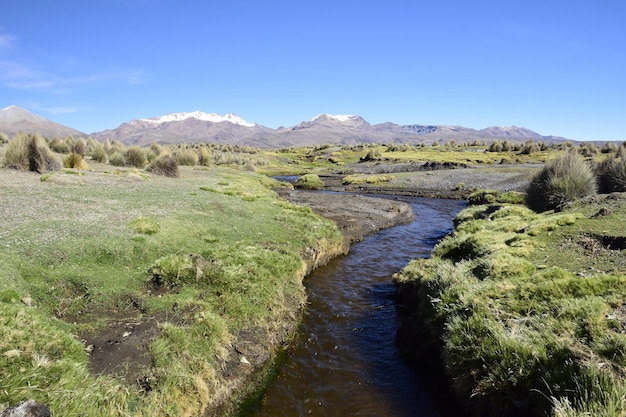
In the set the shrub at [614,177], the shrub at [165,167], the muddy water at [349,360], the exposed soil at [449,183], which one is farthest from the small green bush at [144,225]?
the exposed soil at [449,183]

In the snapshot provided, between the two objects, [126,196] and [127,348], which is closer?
[127,348]

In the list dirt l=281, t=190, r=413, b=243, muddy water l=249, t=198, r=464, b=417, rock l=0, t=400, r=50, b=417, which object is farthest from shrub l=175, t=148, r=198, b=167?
rock l=0, t=400, r=50, b=417

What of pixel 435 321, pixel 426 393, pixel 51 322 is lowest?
pixel 426 393

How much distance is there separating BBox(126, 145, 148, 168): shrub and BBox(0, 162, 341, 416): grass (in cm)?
2410

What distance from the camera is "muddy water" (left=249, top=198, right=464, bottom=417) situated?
905cm

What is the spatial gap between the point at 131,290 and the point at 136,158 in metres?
37.5

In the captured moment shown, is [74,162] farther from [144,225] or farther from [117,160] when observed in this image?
[144,225]

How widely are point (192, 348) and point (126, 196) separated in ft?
49.3

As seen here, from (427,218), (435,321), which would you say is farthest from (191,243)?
(427,218)

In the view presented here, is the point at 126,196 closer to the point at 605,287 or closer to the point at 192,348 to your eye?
the point at 192,348

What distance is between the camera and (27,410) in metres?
5.08

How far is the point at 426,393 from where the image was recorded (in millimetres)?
9406

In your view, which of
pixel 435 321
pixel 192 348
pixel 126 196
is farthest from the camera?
pixel 126 196

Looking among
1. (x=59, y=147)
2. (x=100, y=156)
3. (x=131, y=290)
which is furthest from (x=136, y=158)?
(x=131, y=290)
